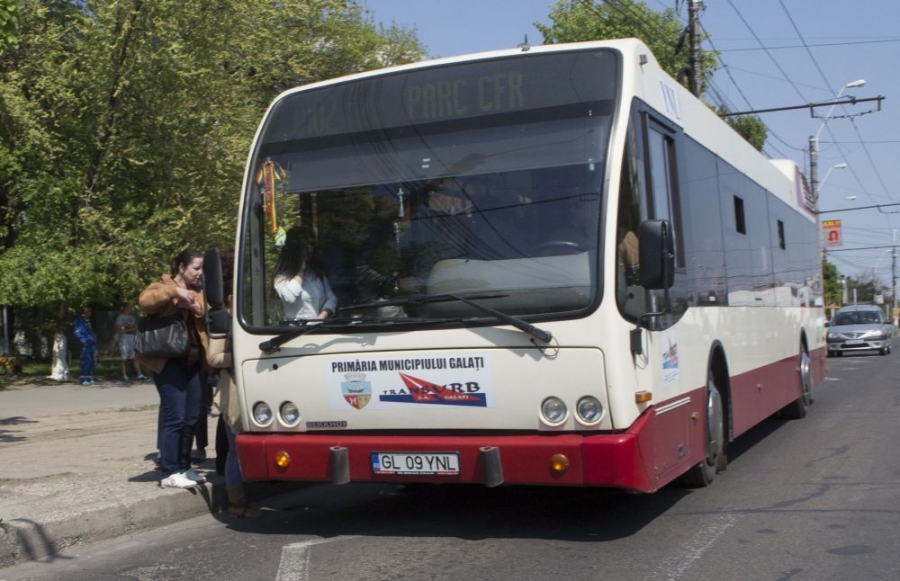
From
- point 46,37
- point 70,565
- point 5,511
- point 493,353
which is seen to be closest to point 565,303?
point 493,353

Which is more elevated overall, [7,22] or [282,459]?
[7,22]

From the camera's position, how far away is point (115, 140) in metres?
22.9

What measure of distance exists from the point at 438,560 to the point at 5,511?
2982mm

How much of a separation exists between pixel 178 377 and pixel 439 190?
9.08ft

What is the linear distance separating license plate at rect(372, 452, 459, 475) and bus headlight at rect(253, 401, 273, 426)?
79 cm

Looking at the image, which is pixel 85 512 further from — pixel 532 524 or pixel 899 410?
pixel 899 410

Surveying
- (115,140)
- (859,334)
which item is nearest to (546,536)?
(115,140)

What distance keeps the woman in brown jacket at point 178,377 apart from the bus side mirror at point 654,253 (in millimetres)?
3417

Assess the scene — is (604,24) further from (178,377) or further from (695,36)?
(178,377)

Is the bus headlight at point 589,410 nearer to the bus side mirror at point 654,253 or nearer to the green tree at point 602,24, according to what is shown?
the bus side mirror at point 654,253

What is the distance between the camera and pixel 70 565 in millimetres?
6590

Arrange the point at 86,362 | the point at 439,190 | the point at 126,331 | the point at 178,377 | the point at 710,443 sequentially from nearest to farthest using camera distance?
the point at 439,190
the point at 178,377
the point at 710,443
the point at 86,362
the point at 126,331

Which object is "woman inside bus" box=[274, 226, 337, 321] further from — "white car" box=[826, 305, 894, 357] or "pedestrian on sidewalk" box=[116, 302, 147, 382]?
"white car" box=[826, 305, 894, 357]

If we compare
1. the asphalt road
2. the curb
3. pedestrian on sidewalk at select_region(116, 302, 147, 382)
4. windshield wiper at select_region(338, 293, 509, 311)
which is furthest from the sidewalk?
pedestrian on sidewalk at select_region(116, 302, 147, 382)
